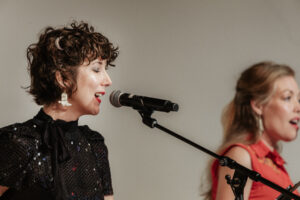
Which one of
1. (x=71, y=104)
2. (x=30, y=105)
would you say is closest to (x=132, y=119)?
(x=30, y=105)

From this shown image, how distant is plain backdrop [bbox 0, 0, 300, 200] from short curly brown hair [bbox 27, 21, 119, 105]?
771 mm

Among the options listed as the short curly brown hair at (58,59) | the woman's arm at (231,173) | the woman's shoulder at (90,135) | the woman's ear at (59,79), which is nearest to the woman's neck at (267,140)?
the woman's arm at (231,173)

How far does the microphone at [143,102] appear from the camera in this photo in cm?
147

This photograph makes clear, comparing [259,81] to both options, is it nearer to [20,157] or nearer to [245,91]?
[245,91]

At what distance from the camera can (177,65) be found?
3.04m

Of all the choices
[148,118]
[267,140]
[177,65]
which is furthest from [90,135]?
[177,65]

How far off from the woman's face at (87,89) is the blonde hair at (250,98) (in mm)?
856

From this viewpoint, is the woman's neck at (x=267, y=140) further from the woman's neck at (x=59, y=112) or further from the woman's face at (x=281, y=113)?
the woman's neck at (x=59, y=112)

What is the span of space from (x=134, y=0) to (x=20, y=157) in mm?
1583

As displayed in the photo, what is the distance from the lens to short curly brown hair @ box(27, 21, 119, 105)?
183 cm

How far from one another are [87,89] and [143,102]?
0.37 meters

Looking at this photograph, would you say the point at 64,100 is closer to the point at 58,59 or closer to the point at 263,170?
the point at 58,59

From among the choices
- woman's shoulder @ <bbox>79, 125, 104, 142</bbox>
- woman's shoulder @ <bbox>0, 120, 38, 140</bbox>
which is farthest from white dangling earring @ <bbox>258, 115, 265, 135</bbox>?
woman's shoulder @ <bbox>0, 120, 38, 140</bbox>

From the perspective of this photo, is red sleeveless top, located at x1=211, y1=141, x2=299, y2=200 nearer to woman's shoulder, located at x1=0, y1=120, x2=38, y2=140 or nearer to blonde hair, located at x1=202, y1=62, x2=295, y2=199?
blonde hair, located at x1=202, y1=62, x2=295, y2=199
